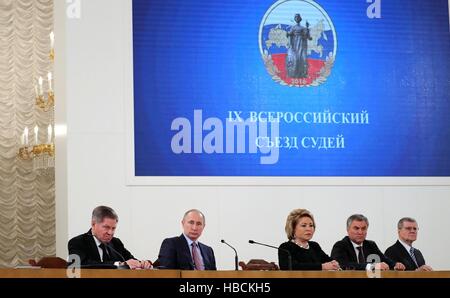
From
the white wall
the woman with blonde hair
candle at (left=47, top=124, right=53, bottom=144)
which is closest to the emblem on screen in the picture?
the white wall

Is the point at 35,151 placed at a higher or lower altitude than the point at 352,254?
higher

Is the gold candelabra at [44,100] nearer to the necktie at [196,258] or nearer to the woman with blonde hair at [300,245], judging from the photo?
the necktie at [196,258]

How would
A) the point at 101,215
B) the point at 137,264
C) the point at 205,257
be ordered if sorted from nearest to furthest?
the point at 137,264, the point at 101,215, the point at 205,257

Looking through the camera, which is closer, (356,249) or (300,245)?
(300,245)

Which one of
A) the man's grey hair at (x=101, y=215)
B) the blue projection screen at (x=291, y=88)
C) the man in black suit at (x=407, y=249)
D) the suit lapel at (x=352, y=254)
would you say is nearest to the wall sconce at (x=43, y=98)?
the blue projection screen at (x=291, y=88)

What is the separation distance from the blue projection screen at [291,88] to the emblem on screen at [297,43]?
0.5 inches

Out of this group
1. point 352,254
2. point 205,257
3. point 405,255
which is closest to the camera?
point 205,257

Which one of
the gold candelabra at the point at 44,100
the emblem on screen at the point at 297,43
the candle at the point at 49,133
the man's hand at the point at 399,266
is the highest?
the emblem on screen at the point at 297,43

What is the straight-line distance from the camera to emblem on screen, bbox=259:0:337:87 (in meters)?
12.2

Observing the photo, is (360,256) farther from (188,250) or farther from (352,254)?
(188,250)

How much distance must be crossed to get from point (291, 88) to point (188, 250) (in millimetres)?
3116

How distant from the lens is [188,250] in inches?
387

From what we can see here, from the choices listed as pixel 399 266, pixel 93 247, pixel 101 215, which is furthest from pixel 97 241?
pixel 399 266

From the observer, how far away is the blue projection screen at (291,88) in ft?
38.9
